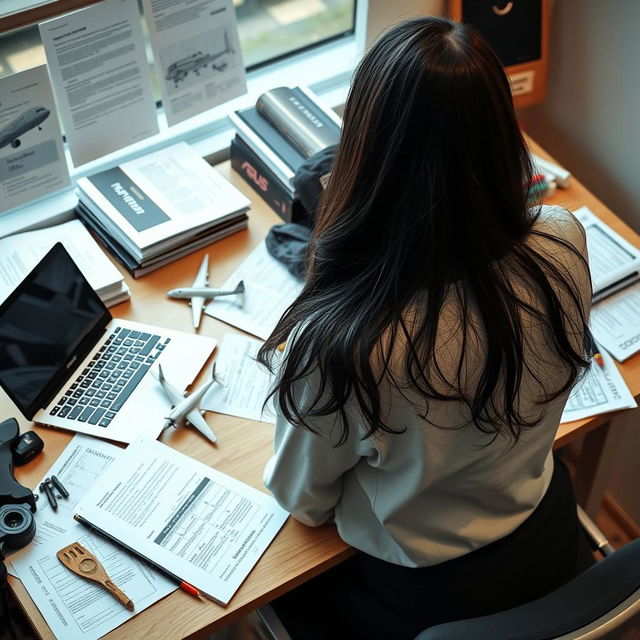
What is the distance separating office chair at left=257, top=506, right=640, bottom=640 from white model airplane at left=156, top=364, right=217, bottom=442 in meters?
0.48

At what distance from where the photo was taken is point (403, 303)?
36.2 inches

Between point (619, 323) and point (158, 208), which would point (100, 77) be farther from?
point (619, 323)

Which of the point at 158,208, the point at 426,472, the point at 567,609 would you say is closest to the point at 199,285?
the point at 158,208

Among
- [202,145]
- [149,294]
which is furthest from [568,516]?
[202,145]

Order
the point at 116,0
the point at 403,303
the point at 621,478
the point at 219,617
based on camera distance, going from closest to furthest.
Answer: the point at 403,303
the point at 219,617
the point at 116,0
the point at 621,478

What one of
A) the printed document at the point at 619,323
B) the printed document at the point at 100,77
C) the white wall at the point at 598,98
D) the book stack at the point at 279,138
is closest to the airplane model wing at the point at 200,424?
the book stack at the point at 279,138

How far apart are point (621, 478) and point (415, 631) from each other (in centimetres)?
97

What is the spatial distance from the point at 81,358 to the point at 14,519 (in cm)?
29

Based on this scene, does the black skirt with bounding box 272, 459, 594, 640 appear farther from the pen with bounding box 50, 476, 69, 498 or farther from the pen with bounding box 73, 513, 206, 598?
the pen with bounding box 50, 476, 69, 498

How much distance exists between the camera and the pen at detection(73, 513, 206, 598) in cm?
115

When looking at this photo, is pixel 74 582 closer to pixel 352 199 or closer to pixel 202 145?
pixel 352 199

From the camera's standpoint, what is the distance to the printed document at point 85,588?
1.12 m

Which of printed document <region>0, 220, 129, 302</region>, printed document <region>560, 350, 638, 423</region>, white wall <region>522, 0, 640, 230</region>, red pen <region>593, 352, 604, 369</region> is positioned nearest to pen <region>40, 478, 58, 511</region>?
printed document <region>0, 220, 129, 302</region>

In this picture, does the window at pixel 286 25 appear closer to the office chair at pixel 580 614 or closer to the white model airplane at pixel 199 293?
the white model airplane at pixel 199 293
